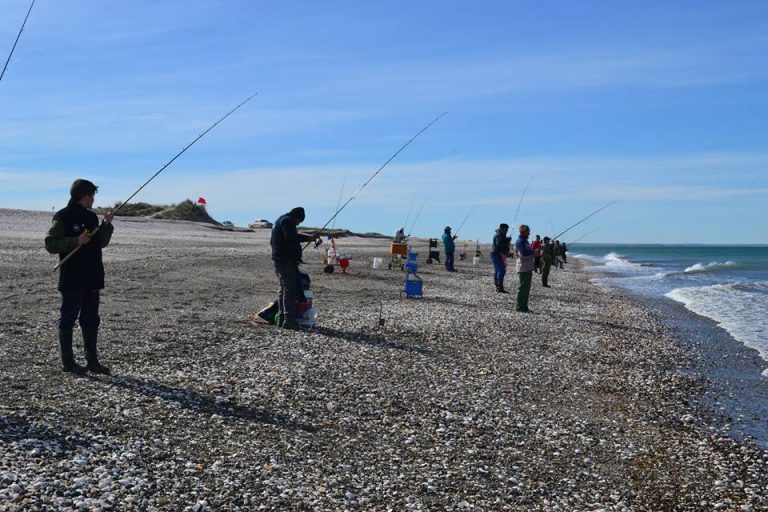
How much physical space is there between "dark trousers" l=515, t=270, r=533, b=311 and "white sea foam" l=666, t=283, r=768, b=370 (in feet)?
14.8

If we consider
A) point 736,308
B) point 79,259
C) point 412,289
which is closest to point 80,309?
point 79,259

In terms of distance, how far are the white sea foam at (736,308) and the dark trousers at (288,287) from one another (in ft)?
27.5

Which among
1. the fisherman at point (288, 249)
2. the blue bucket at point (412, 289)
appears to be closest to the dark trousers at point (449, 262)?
the blue bucket at point (412, 289)

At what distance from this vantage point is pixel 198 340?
34.4 ft

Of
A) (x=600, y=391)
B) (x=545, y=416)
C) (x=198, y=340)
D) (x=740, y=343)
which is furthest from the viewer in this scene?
(x=740, y=343)

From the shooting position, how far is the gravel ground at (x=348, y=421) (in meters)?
5.38

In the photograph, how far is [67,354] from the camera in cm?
775

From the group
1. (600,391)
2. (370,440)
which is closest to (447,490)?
(370,440)

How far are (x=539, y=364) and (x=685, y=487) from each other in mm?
4893

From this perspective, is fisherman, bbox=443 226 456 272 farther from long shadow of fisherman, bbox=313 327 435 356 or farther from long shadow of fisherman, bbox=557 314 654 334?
long shadow of fisherman, bbox=313 327 435 356

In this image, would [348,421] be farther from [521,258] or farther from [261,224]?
[261,224]

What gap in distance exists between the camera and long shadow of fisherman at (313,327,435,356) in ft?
36.6

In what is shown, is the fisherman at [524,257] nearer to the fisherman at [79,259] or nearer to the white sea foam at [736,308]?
the white sea foam at [736,308]

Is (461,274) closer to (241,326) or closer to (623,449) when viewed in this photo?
(241,326)
